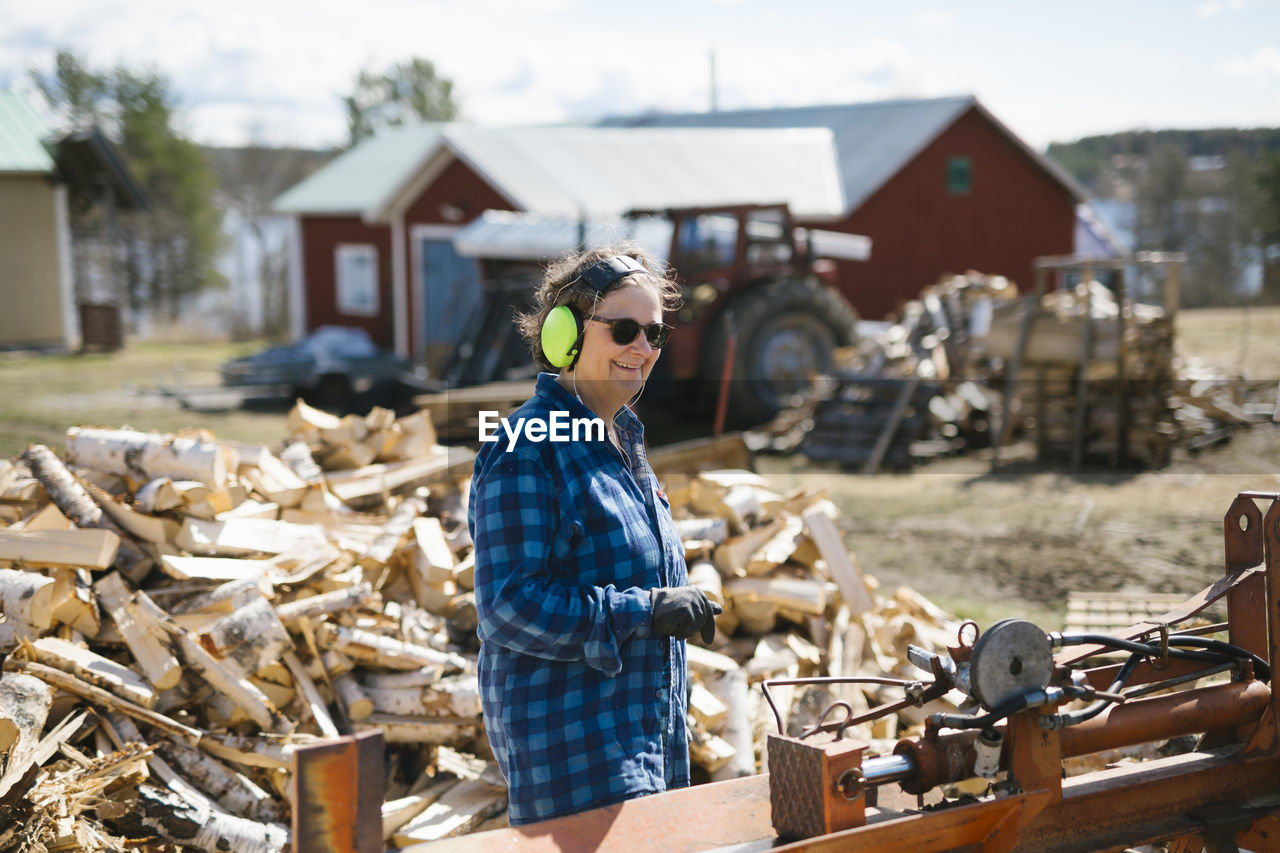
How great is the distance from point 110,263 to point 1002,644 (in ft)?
103

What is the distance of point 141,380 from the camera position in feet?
61.2

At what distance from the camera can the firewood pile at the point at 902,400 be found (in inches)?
480

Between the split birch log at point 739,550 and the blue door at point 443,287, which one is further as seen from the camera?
the blue door at point 443,287

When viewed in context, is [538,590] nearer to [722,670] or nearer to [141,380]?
[722,670]

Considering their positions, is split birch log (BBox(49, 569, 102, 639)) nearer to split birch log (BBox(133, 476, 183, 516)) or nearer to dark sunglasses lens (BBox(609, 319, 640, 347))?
split birch log (BBox(133, 476, 183, 516))

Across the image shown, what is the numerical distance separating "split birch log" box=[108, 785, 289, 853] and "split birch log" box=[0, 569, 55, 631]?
32.4 inches

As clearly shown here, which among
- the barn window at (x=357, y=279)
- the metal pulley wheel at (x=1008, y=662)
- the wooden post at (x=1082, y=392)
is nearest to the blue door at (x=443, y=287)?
the barn window at (x=357, y=279)

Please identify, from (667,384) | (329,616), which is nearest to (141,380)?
(667,384)

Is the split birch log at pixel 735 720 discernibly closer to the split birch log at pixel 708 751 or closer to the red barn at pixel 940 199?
the split birch log at pixel 708 751

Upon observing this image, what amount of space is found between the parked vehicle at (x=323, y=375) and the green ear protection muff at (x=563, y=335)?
12.5m

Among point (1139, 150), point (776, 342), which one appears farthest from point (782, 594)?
point (1139, 150)

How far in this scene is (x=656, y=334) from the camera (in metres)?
2.53

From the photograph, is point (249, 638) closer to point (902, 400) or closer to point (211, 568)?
point (211, 568)

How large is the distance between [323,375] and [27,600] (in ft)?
37.3
